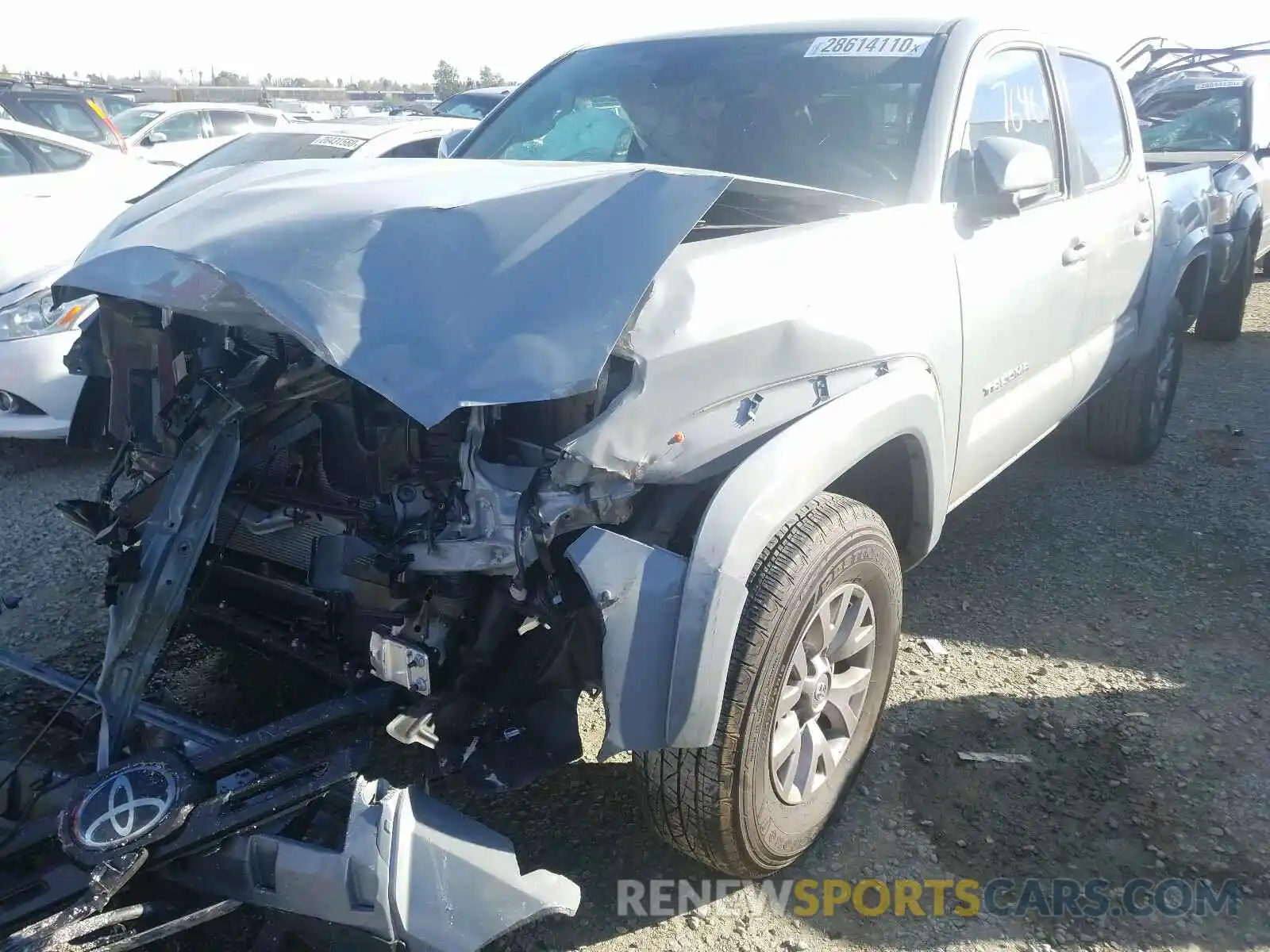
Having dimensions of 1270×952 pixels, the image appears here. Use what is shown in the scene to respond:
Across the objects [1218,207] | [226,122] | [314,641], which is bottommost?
[314,641]

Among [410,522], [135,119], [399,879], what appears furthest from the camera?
Result: [135,119]

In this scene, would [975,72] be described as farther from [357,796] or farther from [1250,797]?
[357,796]

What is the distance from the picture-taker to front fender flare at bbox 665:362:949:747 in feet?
6.05

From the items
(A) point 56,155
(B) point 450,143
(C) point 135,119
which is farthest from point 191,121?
(B) point 450,143

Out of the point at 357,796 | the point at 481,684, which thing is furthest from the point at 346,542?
the point at 357,796

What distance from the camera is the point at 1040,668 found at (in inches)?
128

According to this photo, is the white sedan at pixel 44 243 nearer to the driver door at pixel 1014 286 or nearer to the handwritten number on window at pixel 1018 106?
the driver door at pixel 1014 286

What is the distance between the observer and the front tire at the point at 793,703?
6.61 feet

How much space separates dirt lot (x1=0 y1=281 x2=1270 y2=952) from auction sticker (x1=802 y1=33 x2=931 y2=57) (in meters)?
1.97

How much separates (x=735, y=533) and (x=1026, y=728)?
63.6 inches

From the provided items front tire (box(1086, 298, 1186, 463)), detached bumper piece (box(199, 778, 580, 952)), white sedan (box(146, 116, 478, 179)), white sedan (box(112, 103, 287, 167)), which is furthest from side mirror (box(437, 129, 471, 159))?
white sedan (box(112, 103, 287, 167))

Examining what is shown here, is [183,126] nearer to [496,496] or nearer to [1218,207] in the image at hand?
[1218,207]

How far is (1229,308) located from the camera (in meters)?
7.20

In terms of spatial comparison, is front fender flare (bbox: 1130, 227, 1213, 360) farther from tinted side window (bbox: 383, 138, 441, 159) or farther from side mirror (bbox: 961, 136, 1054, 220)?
tinted side window (bbox: 383, 138, 441, 159)
